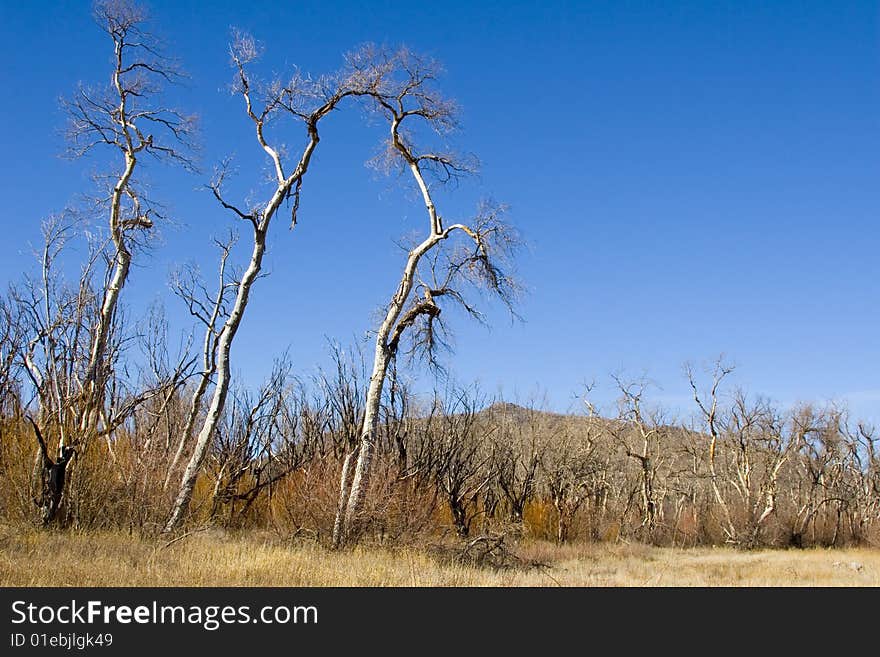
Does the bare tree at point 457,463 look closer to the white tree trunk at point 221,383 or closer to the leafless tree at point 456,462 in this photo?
the leafless tree at point 456,462

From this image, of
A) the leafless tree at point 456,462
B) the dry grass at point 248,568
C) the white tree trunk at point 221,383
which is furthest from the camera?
the leafless tree at point 456,462

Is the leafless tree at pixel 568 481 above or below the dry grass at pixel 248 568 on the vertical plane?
above

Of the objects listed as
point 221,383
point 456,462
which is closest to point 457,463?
point 456,462

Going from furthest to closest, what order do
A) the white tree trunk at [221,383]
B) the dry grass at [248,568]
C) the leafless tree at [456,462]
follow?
the leafless tree at [456,462] < the white tree trunk at [221,383] < the dry grass at [248,568]

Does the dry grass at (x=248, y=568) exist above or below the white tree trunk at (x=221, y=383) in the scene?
below

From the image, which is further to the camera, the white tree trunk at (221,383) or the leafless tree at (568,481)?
the leafless tree at (568,481)

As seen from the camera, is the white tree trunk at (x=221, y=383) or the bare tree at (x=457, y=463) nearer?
the white tree trunk at (x=221, y=383)

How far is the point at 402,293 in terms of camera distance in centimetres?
1677

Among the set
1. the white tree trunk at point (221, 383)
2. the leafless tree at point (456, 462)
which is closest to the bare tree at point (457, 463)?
the leafless tree at point (456, 462)

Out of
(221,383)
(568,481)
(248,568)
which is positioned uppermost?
(221,383)

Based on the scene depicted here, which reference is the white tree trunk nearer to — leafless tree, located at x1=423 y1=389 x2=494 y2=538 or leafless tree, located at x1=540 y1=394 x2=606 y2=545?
leafless tree, located at x1=423 y1=389 x2=494 y2=538

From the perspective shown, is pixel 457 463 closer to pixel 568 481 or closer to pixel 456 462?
pixel 456 462

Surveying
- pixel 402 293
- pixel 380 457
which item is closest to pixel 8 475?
pixel 380 457
